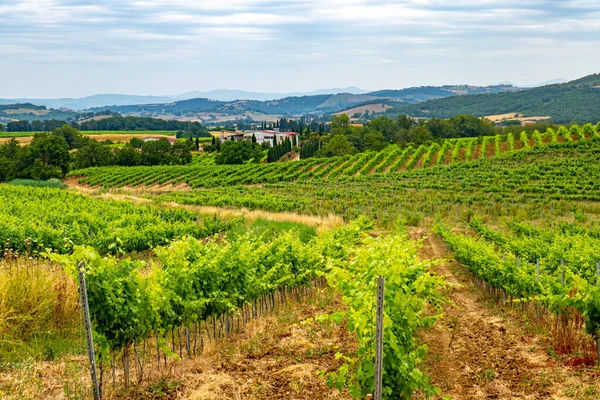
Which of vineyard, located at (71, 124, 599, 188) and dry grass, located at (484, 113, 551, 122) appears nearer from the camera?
vineyard, located at (71, 124, 599, 188)

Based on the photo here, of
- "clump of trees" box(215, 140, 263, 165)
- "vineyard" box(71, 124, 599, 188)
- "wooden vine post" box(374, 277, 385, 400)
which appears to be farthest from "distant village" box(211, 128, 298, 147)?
"wooden vine post" box(374, 277, 385, 400)

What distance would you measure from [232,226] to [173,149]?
6674 cm

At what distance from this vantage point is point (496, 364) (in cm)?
865

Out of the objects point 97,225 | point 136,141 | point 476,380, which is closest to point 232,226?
point 97,225

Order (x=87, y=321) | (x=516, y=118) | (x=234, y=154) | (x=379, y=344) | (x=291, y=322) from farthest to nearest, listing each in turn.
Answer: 1. (x=516, y=118)
2. (x=234, y=154)
3. (x=291, y=322)
4. (x=87, y=321)
5. (x=379, y=344)

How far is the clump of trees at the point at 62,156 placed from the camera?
241ft

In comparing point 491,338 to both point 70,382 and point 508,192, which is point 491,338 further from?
point 508,192

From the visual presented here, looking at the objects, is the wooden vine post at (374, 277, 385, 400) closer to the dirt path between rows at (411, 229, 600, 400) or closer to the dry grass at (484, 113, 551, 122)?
the dirt path between rows at (411, 229, 600, 400)

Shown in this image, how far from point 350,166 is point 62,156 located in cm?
4163

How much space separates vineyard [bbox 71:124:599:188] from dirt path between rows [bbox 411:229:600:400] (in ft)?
145

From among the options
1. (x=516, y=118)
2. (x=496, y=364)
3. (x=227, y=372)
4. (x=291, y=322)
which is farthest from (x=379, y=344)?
(x=516, y=118)

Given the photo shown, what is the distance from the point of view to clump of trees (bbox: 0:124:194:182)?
73.6 metres

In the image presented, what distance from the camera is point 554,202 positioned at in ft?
118

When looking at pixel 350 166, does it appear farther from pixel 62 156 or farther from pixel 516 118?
pixel 516 118
